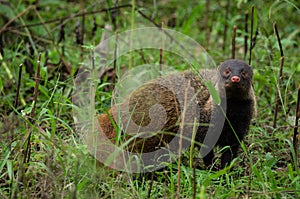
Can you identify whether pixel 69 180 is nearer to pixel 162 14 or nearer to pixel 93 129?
pixel 93 129

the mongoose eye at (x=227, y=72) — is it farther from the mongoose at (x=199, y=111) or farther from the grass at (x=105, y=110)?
the grass at (x=105, y=110)

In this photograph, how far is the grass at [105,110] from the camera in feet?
8.49

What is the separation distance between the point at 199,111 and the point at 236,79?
1.05 ft

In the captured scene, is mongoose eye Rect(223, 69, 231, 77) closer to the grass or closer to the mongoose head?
the mongoose head

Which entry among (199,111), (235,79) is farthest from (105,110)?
(235,79)

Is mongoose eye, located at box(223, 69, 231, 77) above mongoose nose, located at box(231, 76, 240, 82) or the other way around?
above

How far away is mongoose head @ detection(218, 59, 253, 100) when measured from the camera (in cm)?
302

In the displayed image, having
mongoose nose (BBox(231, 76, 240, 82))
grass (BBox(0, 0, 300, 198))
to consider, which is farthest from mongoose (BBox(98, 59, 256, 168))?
grass (BBox(0, 0, 300, 198))

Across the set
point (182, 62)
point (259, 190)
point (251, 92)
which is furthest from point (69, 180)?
point (182, 62)

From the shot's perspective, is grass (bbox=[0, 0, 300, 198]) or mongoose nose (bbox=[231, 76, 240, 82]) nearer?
grass (bbox=[0, 0, 300, 198])

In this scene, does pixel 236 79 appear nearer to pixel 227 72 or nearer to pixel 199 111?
pixel 227 72

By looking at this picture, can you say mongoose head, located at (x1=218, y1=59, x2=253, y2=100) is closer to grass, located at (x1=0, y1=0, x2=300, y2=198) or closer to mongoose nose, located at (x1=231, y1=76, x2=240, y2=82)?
mongoose nose, located at (x1=231, y1=76, x2=240, y2=82)

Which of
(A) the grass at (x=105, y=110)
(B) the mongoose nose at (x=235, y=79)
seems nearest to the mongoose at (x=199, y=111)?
(B) the mongoose nose at (x=235, y=79)

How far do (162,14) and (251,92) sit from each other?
291cm
